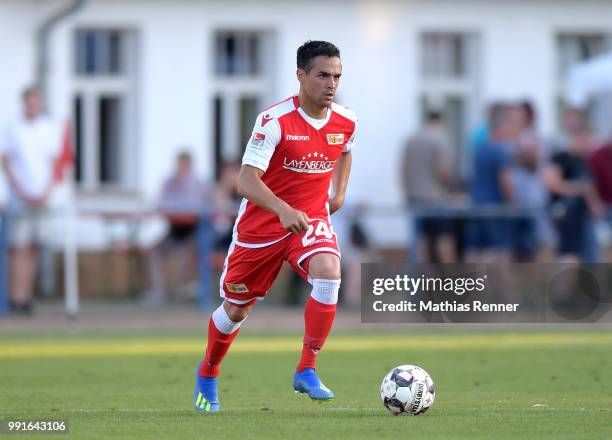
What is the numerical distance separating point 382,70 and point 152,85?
372cm

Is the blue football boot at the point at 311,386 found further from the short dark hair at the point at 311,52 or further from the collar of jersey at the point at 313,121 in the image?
the short dark hair at the point at 311,52

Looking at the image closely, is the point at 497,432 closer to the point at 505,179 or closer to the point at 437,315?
the point at 437,315

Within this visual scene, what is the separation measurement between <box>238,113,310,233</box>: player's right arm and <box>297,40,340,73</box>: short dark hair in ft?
1.28

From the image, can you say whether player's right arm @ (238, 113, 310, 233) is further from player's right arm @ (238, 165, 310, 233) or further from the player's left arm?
the player's left arm

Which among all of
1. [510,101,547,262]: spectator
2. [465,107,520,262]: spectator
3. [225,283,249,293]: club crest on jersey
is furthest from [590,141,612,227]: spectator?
[225,283,249,293]: club crest on jersey

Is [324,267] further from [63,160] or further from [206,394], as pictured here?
[63,160]

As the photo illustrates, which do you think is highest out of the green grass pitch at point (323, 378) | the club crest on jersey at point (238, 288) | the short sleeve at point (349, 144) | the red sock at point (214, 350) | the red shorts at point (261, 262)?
the short sleeve at point (349, 144)

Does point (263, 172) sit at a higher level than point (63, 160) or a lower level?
higher

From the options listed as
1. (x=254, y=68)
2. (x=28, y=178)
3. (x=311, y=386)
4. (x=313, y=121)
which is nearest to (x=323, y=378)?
(x=311, y=386)

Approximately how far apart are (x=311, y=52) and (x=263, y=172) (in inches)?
31.6

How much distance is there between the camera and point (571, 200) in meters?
20.4

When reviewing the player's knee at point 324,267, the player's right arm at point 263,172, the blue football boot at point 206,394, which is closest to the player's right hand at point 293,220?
the player's right arm at point 263,172

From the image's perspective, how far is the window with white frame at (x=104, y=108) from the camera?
81.9ft

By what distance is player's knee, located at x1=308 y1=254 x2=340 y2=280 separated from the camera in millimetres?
9805
